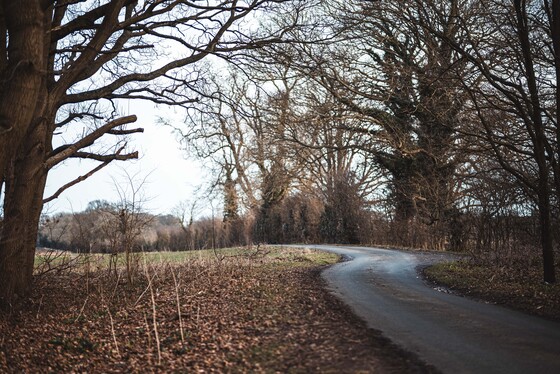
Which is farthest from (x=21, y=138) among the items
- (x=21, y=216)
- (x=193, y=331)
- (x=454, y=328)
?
(x=454, y=328)

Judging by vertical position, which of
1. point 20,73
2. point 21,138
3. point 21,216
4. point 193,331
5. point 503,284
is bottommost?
point 193,331

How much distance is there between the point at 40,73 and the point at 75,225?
513 centimetres

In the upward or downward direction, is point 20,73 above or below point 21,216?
above

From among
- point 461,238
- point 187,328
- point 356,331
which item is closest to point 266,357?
point 356,331

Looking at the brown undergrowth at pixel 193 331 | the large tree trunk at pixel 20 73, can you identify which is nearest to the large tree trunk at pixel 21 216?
the brown undergrowth at pixel 193 331

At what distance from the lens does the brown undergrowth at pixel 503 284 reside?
33.6ft

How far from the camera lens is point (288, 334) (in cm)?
800

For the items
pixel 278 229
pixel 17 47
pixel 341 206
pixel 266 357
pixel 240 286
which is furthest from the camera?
pixel 278 229

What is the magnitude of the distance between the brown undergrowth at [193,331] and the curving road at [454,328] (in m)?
0.44

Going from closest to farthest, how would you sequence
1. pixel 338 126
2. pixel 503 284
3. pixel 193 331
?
pixel 193 331 → pixel 503 284 → pixel 338 126

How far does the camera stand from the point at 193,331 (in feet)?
28.5

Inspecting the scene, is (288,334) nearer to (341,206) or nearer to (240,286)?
(240,286)

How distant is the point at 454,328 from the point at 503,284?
5.23m

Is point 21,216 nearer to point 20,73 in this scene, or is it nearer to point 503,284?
point 20,73
